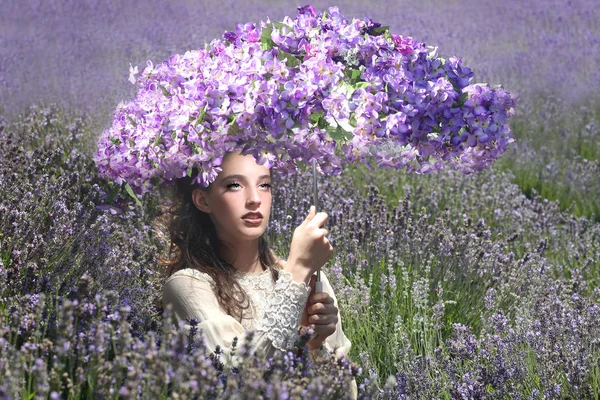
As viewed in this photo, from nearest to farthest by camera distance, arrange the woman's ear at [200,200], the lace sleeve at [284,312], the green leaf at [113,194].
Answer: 1. the lace sleeve at [284,312]
2. the woman's ear at [200,200]
3. the green leaf at [113,194]

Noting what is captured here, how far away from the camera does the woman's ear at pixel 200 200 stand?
2535 millimetres

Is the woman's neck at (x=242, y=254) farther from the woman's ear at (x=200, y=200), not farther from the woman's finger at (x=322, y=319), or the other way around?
the woman's finger at (x=322, y=319)

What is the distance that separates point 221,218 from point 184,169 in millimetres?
218

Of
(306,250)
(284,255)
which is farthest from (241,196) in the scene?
(284,255)

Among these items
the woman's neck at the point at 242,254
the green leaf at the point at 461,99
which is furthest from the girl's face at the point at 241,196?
the green leaf at the point at 461,99

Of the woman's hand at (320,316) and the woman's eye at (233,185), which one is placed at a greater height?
the woman's eye at (233,185)

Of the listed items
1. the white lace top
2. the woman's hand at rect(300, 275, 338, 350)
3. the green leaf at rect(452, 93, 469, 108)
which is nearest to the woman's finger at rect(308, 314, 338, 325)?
the woman's hand at rect(300, 275, 338, 350)

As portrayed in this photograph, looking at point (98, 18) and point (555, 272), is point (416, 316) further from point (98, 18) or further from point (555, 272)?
point (98, 18)

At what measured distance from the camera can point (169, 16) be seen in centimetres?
724

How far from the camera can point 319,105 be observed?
2.03 metres

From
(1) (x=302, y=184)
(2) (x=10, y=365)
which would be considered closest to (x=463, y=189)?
(1) (x=302, y=184)

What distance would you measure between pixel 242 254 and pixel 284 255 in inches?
40.8

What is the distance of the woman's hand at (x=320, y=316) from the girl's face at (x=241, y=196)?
0.26 m

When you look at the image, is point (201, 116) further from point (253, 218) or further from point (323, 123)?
A: point (253, 218)
